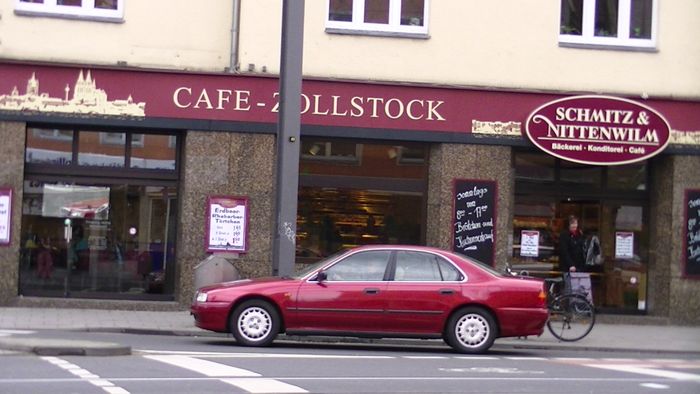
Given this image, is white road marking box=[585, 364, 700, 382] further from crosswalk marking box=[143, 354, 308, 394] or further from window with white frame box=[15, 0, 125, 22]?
window with white frame box=[15, 0, 125, 22]

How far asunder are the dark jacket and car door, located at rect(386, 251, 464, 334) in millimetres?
5729

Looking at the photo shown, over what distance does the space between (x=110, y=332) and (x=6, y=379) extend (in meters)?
6.59

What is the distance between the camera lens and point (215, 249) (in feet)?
70.1

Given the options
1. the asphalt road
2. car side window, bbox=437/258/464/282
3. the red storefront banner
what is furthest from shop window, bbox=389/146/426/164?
car side window, bbox=437/258/464/282

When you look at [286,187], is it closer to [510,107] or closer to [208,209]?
[208,209]

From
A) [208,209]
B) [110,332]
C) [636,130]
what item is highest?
[636,130]

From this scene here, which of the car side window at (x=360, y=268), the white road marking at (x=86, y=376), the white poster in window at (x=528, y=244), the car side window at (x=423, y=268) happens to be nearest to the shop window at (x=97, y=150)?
the car side window at (x=360, y=268)

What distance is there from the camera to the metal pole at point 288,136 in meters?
18.7

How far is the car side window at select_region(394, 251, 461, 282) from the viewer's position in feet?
53.7

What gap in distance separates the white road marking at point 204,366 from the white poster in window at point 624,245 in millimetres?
11048

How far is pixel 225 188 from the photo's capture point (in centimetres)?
A: 2144

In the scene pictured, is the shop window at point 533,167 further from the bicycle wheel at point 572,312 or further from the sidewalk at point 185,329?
the bicycle wheel at point 572,312

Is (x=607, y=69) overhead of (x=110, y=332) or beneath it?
overhead

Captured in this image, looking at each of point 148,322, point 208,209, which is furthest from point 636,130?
point 148,322
